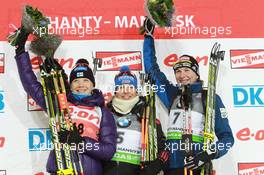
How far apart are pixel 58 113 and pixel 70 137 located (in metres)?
0.18

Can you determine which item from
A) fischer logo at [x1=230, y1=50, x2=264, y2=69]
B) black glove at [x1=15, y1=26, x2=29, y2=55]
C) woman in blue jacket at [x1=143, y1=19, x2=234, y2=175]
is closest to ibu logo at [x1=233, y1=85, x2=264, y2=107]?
fischer logo at [x1=230, y1=50, x2=264, y2=69]

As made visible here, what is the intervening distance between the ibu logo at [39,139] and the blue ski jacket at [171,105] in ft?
2.42

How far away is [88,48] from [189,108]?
822 millimetres

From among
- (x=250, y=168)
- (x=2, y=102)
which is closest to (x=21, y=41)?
(x=2, y=102)

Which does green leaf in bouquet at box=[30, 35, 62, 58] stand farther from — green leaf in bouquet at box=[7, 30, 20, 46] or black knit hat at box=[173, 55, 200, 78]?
black knit hat at box=[173, 55, 200, 78]

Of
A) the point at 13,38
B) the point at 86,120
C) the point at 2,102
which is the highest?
the point at 13,38

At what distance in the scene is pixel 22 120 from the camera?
3.12m

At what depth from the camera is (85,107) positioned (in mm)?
2812

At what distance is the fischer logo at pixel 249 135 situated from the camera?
3160mm

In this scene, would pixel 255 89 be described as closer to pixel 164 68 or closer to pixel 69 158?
pixel 164 68

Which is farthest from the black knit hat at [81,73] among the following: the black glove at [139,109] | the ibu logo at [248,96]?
the ibu logo at [248,96]

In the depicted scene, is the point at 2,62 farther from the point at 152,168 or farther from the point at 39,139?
the point at 152,168

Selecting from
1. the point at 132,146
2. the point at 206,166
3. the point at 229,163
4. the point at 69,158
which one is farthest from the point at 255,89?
the point at 69,158

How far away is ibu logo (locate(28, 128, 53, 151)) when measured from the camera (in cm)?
309
